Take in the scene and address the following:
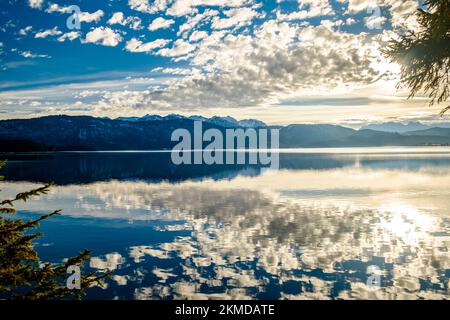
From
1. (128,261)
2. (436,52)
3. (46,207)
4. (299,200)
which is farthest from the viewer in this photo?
(299,200)

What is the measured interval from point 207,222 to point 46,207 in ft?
70.7

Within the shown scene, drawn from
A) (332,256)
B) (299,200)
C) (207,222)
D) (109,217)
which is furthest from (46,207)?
(332,256)

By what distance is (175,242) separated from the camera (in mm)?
29016

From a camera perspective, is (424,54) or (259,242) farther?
(259,242)

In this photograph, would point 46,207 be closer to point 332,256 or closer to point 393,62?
point 332,256

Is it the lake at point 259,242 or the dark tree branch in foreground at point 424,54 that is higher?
the dark tree branch in foreground at point 424,54

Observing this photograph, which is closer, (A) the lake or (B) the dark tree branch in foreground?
(B) the dark tree branch in foreground

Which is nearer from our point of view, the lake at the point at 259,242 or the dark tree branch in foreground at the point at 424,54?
the dark tree branch in foreground at the point at 424,54

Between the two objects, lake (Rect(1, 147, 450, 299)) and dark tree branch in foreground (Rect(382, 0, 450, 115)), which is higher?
dark tree branch in foreground (Rect(382, 0, 450, 115))

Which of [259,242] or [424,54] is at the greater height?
[424,54]
